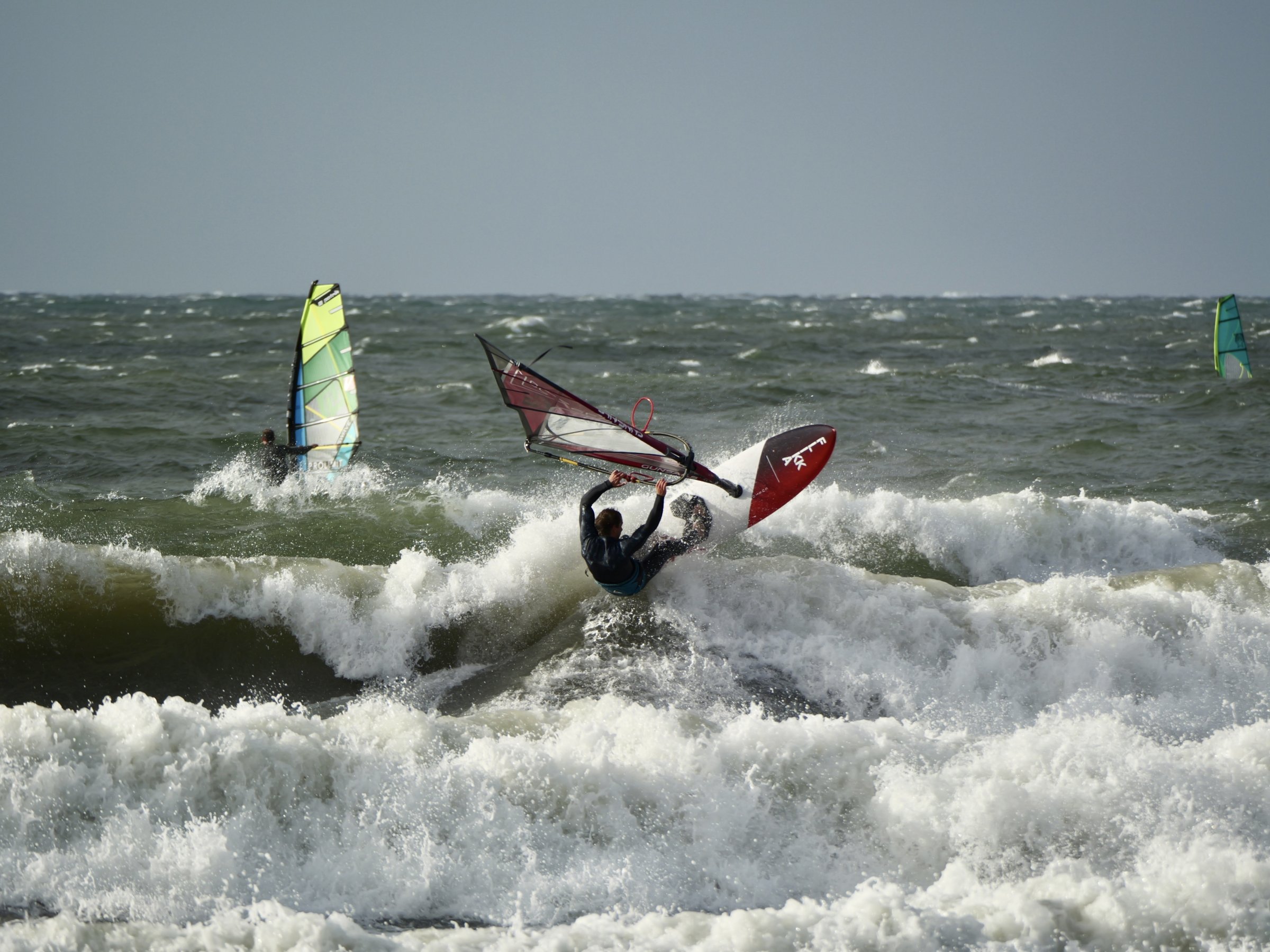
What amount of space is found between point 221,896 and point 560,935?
4.05 feet

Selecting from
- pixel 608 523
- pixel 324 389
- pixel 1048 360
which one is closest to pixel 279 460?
pixel 324 389

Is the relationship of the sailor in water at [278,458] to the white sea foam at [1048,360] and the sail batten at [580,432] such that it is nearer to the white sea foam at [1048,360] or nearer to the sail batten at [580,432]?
the sail batten at [580,432]

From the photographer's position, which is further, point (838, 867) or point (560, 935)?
point (838, 867)

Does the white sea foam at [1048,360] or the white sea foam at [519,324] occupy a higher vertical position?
the white sea foam at [519,324]

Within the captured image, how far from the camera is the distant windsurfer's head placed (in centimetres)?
616

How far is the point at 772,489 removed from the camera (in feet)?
23.2

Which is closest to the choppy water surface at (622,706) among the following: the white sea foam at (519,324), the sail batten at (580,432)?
the sail batten at (580,432)

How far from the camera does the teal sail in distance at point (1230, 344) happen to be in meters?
18.0

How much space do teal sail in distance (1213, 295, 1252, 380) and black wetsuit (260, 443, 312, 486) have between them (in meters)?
14.9

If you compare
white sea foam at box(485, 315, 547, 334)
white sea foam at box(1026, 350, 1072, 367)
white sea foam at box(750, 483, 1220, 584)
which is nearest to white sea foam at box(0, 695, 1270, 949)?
white sea foam at box(750, 483, 1220, 584)

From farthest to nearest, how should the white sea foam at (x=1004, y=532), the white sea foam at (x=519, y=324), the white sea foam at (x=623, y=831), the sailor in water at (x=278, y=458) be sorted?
the white sea foam at (x=519, y=324)
the sailor in water at (x=278, y=458)
the white sea foam at (x=1004, y=532)
the white sea foam at (x=623, y=831)

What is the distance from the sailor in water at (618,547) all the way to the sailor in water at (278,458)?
4415 mm

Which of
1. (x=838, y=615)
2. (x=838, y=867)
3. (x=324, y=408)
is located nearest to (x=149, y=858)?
(x=838, y=867)

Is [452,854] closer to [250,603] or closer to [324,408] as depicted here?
[250,603]
